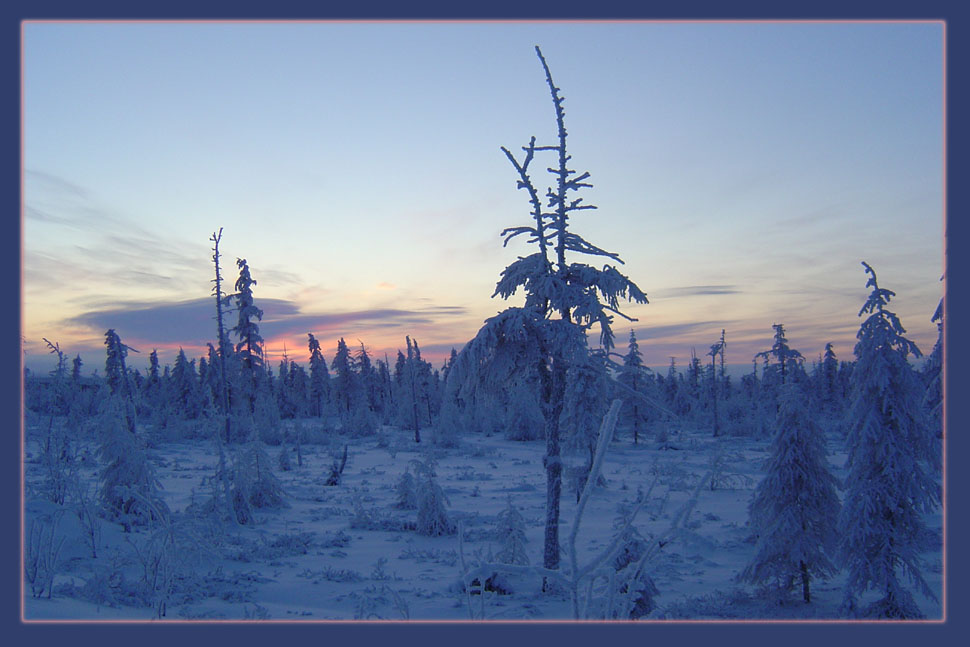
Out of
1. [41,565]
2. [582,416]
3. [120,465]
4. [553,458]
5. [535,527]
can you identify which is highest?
[553,458]

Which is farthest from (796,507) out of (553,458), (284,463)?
(284,463)

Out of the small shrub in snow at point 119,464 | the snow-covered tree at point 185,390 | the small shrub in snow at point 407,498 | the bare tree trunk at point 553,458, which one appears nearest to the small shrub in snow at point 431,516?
the small shrub in snow at point 407,498

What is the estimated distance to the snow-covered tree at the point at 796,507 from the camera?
11141mm

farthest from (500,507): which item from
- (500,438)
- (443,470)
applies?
(500,438)

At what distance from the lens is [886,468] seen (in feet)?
32.3

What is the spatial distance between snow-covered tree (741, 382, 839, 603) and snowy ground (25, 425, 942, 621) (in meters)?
0.71

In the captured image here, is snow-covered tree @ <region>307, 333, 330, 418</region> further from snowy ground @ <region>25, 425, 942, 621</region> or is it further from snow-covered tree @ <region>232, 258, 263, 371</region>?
snowy ground @ <region>25, 425, 942, 621</region>

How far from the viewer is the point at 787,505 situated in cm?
1130

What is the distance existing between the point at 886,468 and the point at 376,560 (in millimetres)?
10563

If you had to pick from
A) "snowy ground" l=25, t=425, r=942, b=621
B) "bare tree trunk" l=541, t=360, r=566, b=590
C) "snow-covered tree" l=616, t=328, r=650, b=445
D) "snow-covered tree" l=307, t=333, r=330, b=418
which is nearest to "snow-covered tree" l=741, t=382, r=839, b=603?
"snowy ground" l=25, t=425, r=942, b=621

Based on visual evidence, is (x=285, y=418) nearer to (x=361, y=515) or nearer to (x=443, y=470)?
(x=443, y=470)

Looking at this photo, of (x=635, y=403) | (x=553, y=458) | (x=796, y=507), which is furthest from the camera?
(x=635, y=403)

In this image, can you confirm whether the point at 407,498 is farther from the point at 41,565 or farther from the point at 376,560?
the point at 41,565

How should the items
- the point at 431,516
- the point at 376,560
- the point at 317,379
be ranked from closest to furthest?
the point at 376,560
the point at 431,516
the point at 317,379
